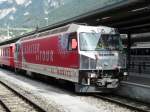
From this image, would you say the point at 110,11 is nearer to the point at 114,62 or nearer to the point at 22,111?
the point at 114,62

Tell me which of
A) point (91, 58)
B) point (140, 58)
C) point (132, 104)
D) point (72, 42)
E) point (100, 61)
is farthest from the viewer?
point (140, 58)

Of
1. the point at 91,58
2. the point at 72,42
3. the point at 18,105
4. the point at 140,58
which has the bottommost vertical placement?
the point at 18,105

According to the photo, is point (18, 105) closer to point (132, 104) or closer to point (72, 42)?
point (72, 42)

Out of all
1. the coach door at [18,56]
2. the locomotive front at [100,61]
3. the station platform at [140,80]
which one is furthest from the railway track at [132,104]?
the coach door at [18,56]

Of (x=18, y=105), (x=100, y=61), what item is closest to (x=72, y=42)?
(x=100, y=61)

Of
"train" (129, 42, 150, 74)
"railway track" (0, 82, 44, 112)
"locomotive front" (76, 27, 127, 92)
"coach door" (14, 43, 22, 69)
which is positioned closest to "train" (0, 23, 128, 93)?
"locomotive front" (76, 27, 127, 92)

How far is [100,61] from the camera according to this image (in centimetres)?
1812

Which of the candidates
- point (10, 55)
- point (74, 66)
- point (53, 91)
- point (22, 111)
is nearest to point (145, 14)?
point (74, 66)

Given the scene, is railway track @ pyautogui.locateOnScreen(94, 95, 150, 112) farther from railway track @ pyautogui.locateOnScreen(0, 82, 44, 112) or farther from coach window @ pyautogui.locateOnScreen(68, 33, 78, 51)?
railway track @ pyautogui.locateOnScreen(0, 82, 44, 112)

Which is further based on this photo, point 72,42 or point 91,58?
point 72,42

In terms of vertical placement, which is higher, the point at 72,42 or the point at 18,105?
the point at 72,42

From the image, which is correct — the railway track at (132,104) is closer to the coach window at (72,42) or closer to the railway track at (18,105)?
the coach window at (72,42)

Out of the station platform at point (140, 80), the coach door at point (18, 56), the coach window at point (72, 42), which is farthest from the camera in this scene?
the coach door at point (18, 56)

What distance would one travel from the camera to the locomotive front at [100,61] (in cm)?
1786
